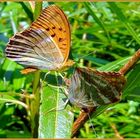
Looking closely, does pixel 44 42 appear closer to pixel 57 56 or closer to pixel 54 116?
pixel 57 56

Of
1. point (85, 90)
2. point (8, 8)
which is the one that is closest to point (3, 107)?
point (8, 8)

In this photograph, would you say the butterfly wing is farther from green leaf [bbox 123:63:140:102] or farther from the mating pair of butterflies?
green leaf [bbox 123:63:140:102]

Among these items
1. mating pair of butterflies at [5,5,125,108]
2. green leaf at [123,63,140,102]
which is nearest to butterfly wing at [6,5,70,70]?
mating pair of butterflies at [5,5,125,108]

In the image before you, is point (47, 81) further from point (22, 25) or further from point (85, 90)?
point (22, 25)

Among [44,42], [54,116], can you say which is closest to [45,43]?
→ [44,42]

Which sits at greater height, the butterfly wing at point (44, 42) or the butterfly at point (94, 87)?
the butterfly wing at point (44, 42)

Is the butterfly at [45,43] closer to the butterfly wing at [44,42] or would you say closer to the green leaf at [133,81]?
the butterfly wing at [44,42]

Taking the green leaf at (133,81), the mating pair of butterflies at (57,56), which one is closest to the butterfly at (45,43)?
the mating pair of butterflies at (57,56)
